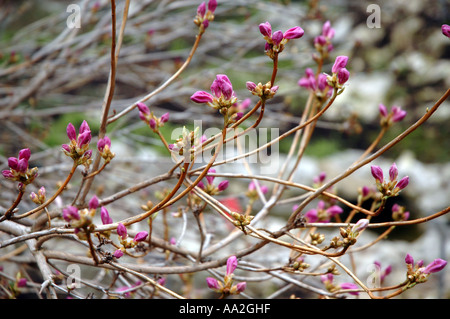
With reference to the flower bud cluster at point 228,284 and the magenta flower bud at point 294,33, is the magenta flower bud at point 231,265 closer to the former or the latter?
the flower bud cluster at point 228,284

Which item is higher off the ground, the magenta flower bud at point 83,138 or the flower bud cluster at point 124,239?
the magenta flower bud at point 83,138

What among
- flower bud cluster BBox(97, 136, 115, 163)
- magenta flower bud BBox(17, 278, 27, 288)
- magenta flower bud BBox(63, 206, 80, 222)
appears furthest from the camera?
magenta flower bud BBox(17, 278, 27, 288)

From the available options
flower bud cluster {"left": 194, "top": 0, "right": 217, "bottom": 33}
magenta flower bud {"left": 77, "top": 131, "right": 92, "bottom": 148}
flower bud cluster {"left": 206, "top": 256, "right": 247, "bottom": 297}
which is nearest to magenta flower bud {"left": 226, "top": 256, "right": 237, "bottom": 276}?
flower bud cluster {"left": 206, "top": 256, "right": 247, "bottom": 297}

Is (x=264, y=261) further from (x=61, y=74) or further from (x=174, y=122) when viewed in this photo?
(x=174, y=122)

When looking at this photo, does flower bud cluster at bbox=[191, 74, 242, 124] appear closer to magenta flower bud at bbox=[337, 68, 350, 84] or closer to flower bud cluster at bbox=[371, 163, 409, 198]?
magenta flower bud at bbox=[337, 68, 350, 84]

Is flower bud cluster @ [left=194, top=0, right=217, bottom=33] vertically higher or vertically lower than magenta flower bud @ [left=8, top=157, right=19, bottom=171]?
higher

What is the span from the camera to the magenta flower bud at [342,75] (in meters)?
0.80

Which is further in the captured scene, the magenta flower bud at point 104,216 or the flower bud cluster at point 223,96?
the magenta flower bud at point 104,216

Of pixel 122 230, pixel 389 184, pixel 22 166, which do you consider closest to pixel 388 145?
pixel 389 184

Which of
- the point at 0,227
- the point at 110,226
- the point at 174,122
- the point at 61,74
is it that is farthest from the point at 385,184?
the point at 174,122

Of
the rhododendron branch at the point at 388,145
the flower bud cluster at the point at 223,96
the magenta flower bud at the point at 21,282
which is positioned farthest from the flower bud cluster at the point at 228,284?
the magenta flower bud at the point at 21,282

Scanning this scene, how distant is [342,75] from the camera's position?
2.64ft

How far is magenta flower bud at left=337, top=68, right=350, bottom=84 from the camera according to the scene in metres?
0.80
